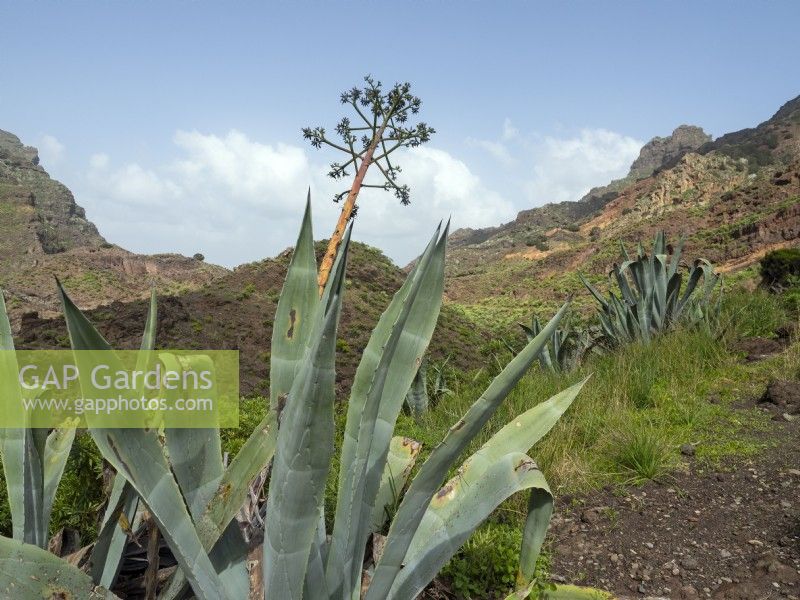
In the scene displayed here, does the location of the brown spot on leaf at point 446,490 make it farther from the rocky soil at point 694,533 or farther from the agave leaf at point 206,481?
the rocky soil at point 694,533

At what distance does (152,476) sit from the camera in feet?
3.80

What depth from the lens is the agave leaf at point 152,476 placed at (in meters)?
1.05

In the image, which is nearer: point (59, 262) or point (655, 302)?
point (655, 302)

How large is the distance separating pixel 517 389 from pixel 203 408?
359cm

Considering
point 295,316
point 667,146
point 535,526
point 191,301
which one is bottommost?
point 535,526

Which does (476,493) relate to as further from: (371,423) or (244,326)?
(244,326)

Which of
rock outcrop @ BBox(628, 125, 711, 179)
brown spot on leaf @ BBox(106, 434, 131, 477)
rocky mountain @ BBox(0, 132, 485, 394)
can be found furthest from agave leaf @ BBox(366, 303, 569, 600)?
rock outcrop @ BBox(628, 125, 711, 179)

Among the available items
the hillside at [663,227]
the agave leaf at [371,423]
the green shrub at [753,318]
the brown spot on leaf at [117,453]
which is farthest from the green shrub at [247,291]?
the brown spot on leaf at [117,453]

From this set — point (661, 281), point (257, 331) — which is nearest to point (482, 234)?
point (257, 331)

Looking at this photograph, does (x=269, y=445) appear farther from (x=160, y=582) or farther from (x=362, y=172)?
(x=362, y=172)

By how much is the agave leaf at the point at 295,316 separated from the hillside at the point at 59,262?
88.2 ft

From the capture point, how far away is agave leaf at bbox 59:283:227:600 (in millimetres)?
1046

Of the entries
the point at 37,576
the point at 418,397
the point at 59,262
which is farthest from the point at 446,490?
the point at 59,262

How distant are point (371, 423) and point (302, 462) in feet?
0.78
